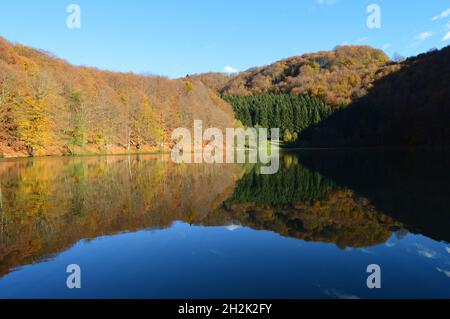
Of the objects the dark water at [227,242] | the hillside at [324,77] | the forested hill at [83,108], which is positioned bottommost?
the dark water at [227,242]

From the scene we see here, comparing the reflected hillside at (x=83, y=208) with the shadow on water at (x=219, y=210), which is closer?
the reflected hillside at (x=83, y=208)

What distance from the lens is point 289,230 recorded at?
10.8 m

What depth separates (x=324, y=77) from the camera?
492ft

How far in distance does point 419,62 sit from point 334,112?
30.0 metres

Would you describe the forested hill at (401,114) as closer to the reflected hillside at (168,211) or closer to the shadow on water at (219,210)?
the shadow on water at (219,210)

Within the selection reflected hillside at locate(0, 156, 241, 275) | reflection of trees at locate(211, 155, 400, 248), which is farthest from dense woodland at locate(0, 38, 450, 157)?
reflection of trees at locate(211, 155, 400, 248)

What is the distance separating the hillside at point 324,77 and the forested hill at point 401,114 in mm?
9775

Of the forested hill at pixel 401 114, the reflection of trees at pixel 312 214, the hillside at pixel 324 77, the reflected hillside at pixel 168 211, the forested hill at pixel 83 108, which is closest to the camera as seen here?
the reflected hillside at pixel 168 211

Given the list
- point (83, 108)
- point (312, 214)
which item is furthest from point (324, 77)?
point (312, 214)

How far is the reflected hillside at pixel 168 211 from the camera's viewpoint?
991 centimetres

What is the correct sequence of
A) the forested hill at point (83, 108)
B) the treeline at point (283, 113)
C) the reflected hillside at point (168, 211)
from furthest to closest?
the treeline at point (283, 113) < the forested hill at point (83, 108) < the reflected hillside at point (168, 211)

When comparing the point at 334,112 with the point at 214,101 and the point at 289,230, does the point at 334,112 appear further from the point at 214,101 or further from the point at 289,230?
the point at 289,230

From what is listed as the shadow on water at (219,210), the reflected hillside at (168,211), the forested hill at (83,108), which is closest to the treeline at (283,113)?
the forested hill at (83,108)
